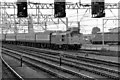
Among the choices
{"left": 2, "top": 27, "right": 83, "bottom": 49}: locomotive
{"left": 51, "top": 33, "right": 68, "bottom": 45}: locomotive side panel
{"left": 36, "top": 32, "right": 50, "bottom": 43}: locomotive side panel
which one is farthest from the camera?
{"left": 36, "top": 32, "right": 50, "bottom": 43}: locomotive side panel

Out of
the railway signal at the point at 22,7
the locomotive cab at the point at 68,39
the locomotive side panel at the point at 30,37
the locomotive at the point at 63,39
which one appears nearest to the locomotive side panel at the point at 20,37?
the locomotive side panel at the point at 30,37

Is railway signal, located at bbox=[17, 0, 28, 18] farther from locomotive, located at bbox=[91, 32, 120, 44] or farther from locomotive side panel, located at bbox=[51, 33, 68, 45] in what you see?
locomotive, located at bbox=[91, 32, 120, 44]

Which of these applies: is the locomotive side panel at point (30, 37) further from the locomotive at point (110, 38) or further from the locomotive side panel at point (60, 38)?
the locomotive at point (110, 38)

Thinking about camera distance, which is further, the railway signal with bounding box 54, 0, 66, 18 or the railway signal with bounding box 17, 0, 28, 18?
the railway signal with bounding box 17, 0, 28, 18

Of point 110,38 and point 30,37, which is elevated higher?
point 30,37

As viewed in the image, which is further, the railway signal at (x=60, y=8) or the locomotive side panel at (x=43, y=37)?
the locomotive side panel at (x=43, y=37)

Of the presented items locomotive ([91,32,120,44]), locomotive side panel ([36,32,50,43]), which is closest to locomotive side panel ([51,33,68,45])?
locomotive side panel ([36,32,50,43])

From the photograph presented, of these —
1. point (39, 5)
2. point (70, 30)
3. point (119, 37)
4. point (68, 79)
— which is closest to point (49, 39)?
point (70, 30)

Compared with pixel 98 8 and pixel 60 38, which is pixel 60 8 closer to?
pixel 98 8

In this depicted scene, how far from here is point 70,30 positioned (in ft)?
123

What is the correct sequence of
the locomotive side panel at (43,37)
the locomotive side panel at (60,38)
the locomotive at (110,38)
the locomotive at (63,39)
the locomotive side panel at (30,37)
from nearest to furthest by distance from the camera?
the locomotive at (63,39), the locomotive side panel at (60,38), the locomotive side panel at (43,37), the locomotive side panel at (30,37), the locomotive at (110,38)

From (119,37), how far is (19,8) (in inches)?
1289

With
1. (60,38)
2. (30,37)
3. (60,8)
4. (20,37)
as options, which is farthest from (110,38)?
(60,8)

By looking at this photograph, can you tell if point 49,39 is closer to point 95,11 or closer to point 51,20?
point 51,20
